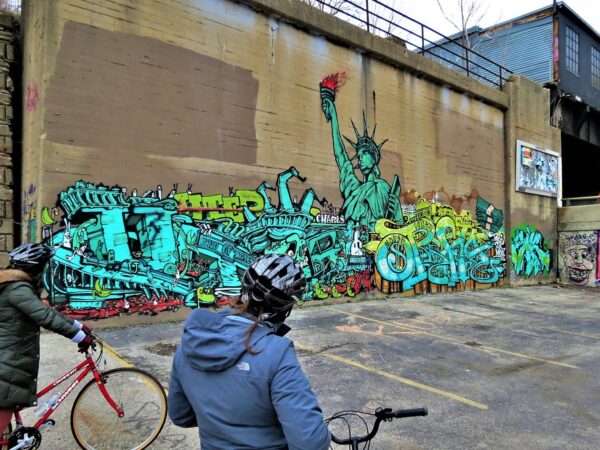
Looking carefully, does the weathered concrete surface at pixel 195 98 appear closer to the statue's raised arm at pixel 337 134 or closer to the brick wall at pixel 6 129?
the statue's raised arm at pixel 337 134

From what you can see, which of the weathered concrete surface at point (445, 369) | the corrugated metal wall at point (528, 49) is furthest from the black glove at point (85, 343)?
the corrugated metal wall at point (528, 49)

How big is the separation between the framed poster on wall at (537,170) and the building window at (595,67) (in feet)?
19.0

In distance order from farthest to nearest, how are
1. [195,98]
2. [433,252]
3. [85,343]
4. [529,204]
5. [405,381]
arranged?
[529,204] → [433,252] → [195,98] → [405,381] → [85,343]

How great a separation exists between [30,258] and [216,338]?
2029 mm

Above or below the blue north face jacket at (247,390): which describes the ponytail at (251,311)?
above

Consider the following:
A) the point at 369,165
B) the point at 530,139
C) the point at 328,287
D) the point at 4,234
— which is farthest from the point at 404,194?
the point at 4,234

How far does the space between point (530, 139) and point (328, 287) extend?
1217 centimetres

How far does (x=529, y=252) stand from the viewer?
18.7 meters

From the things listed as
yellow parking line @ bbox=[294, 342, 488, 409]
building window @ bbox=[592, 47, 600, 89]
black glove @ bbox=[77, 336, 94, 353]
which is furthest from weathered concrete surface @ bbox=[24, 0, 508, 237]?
building window @ bbox=[592, 47, 600, 89]

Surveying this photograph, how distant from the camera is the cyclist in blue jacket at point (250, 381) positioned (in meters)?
1.56

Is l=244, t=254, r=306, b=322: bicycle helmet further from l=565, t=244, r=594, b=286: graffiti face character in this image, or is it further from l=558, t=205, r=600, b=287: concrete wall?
l=565, t=244, r=594, b=286: graffiti face character

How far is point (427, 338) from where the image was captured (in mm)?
8031

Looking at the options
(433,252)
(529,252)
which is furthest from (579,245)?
(433,252)

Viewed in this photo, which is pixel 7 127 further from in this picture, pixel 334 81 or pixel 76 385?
pixel 334 81
